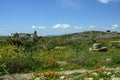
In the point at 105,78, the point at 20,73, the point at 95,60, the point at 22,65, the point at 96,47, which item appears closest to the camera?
the point at 105,78

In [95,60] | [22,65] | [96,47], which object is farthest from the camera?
[96,47]

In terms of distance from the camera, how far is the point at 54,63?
61.4 ft

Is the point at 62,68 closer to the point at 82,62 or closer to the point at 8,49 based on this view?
the point at 82,62

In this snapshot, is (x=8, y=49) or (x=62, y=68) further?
(x=62, y=68)

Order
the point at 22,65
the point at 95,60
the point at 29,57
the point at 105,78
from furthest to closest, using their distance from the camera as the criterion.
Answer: the point at 95,60, the point at 29,57, the point at 22,65, the point at 105,78

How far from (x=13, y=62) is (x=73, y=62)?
4.44 m

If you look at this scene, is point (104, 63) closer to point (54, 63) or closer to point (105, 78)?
point (54, 63)

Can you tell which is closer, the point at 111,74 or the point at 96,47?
the point at 111,74

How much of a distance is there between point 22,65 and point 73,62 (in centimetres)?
377

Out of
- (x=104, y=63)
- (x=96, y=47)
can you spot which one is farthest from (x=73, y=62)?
(x=96, y=47)

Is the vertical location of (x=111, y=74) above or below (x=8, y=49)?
below

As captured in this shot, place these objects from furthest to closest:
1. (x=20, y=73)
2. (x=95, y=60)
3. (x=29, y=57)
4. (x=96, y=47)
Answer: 1. (x=96, y=47)
2. (x=95, y=60)
3. (x=29, y=57)
4. (x=20, y=73)

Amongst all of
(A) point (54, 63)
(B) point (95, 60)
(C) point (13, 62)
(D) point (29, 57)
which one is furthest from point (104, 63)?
(C) point (13, 62)

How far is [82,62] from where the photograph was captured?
62.9 ft
